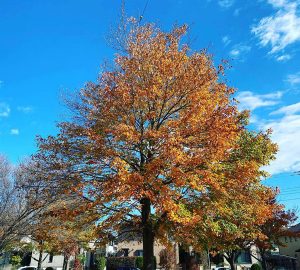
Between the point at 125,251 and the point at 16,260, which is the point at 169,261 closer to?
the point at 125,251

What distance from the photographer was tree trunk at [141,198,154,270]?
14.2 m

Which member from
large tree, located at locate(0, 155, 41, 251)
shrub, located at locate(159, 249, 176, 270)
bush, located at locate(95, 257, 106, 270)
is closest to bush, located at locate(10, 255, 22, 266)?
bush, located at locate(95, 257, 106, 270)

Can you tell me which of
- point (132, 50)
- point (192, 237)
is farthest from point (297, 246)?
point (132, 50)

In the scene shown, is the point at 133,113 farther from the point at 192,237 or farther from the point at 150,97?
the point at 192,237

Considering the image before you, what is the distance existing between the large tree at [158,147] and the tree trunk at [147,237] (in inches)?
1.8

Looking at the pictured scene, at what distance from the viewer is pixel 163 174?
12.7m

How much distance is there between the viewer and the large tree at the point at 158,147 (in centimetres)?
1227

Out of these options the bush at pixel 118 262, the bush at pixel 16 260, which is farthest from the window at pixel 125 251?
the bush at pixel 16 260

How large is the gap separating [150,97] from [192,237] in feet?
20.7

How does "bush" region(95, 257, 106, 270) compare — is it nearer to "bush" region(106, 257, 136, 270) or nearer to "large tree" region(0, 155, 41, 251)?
"bush" region(106, 257, 136, 270)

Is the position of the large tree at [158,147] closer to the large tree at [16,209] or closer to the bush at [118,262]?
the large tree at [16,209]

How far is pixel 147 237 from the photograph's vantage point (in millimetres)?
14516

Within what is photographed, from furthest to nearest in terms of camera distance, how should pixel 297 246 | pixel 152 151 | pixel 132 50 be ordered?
1. pixel 297 246
2. pixel 132 50
3. pixel 152 151

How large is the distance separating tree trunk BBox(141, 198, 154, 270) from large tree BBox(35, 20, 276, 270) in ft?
0.15
